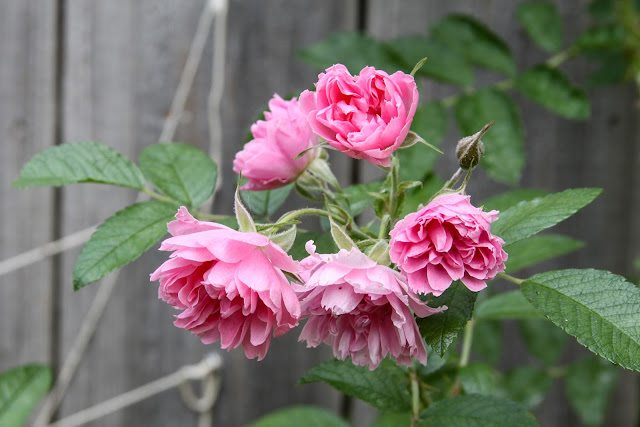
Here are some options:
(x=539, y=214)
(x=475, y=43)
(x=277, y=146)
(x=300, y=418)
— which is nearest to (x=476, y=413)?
(x=539, y=214)

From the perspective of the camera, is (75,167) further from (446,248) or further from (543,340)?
(543,340)

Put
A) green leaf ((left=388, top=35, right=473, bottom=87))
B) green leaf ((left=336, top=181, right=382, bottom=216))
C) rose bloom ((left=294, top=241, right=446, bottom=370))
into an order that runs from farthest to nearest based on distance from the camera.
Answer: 1. green leaf ((left=388, top=35, right=473, bottom=87))
2. green leaf ((left=336, top=181, right=382, bottom=216))
3. rose bloom ((left=294, top=241, right=446, bottom=370))

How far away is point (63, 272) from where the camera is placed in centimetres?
124

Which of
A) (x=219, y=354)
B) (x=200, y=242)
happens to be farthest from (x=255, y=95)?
(x=200, y=242)

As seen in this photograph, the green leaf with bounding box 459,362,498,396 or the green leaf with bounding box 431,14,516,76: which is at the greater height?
the green leaf with bounding box 431,14,516,76

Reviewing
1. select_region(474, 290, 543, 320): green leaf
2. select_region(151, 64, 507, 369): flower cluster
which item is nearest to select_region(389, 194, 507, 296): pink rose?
select_region(151, 64, 507, 369): flower cluster

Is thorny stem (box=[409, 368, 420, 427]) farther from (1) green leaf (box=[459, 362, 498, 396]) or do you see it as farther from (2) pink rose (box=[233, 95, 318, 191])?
(2) pink rose (box=[233, 95, 318, 191])

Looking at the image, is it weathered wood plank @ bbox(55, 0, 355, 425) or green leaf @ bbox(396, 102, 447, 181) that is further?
weathered wood plank @ bbox(55, 0, 355, 425)

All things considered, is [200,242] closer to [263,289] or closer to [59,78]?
[263,289]

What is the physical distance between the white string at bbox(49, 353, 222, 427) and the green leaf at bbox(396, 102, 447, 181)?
2.06 feet

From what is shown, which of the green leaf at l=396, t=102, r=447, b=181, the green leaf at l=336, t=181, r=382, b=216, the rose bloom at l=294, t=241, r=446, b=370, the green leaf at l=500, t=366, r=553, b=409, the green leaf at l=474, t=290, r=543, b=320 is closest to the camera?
the rose bloom at l=294, t=241, r=446, b=370

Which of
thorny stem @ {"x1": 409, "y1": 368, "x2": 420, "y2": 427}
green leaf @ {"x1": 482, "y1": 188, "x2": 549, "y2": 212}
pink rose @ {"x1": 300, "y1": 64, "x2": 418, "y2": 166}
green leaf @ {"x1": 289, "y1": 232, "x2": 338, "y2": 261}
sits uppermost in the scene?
pink rose @ {"x1": 300, "y1": 64, "x2": 418, "y2": 166}

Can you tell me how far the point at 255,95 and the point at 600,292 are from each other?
2.92 feet

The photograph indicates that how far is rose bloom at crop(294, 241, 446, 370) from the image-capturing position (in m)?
0.38
